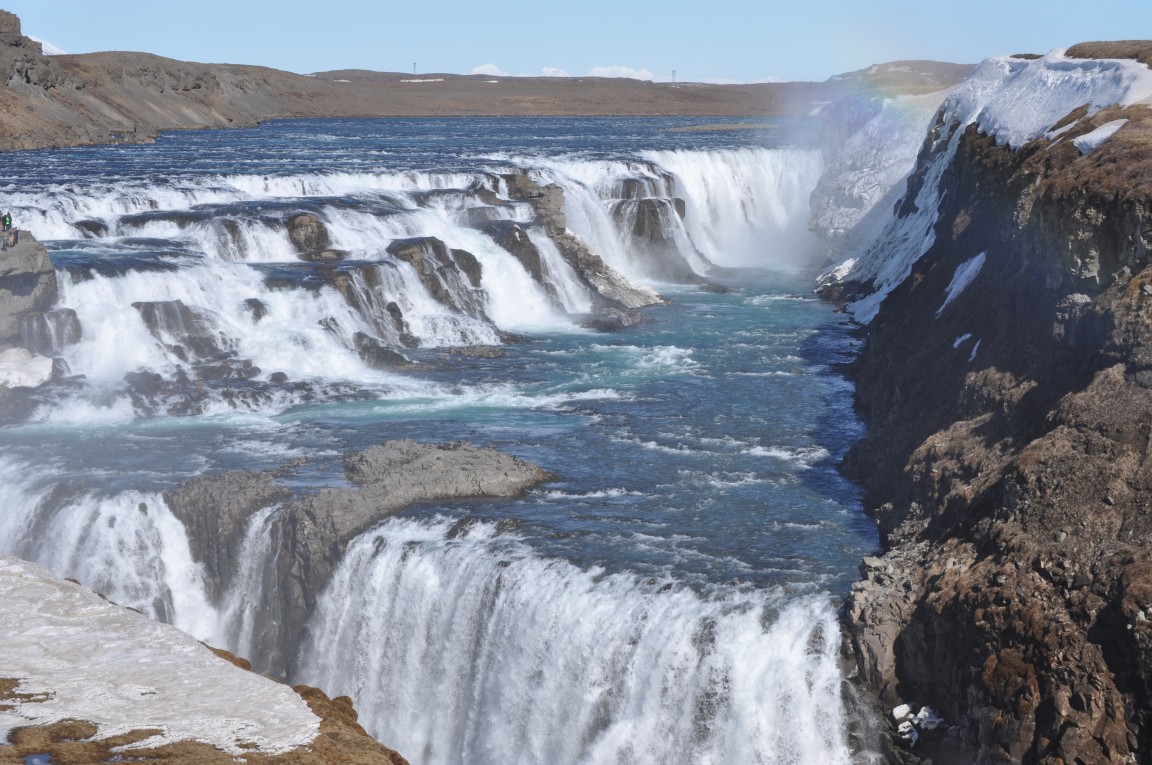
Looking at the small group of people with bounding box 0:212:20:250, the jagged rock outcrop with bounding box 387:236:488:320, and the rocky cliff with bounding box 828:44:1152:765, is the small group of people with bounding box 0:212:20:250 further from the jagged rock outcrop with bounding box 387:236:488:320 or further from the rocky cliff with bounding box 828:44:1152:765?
the rocky cliff with bounding box 828:44:1152:765

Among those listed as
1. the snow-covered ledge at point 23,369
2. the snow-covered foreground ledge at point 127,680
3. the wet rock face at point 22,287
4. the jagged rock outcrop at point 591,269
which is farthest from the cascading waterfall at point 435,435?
the snow-covered foreground ledge at point 127,680

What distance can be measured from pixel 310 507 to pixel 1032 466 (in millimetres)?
9387

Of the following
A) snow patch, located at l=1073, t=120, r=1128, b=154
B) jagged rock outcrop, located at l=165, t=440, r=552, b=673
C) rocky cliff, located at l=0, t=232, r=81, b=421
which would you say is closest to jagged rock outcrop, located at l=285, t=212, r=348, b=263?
rocky cliff, located at l=0, t=232, r=81, b=421

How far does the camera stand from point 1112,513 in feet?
41.8

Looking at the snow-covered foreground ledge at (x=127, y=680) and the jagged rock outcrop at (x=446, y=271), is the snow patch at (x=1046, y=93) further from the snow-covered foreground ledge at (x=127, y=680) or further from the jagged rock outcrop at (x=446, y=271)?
the snow-covered foreground ledge at (x=127, y=680)

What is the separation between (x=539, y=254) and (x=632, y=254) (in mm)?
7251

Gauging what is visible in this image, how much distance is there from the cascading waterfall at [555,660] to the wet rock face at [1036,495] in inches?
36.6

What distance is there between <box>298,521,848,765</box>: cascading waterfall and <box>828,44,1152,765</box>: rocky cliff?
913 millimetres

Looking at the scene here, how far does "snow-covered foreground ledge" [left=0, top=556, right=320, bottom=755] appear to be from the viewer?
996 cm

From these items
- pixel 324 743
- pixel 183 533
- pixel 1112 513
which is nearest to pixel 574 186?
pixel 183 533

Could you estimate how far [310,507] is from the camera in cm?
1728

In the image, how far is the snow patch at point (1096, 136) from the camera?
19.4 metres

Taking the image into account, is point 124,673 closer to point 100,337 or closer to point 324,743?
point 324,743

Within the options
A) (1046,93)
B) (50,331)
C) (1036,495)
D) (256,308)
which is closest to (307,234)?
(256,308)
